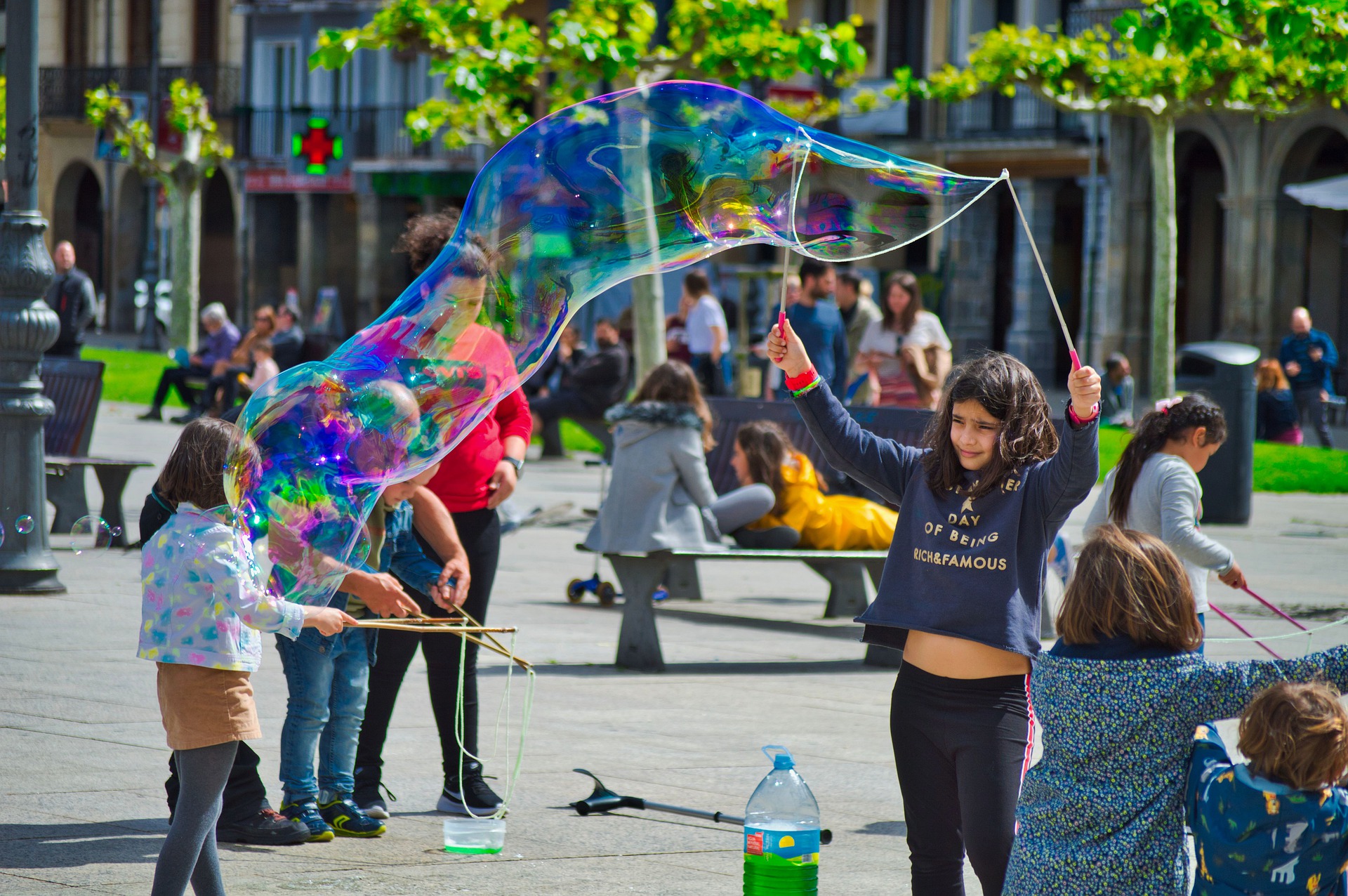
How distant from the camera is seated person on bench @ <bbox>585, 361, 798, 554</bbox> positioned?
27.8ft

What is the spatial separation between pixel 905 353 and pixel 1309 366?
1105 centimetres

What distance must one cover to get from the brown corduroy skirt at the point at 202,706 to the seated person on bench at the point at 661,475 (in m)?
4.18

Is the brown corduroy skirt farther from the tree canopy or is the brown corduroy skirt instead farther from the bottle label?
the tree canopy

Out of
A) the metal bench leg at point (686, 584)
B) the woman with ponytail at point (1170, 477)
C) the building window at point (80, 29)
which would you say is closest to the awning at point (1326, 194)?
the metal bench leg at point (686, 584)

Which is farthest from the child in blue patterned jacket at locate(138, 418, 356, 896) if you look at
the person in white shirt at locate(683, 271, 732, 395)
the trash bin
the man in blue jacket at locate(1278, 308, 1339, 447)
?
the man in blue jacket at locate(1278, 308, 1339, 447)

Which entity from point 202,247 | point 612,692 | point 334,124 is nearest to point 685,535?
point 612,692

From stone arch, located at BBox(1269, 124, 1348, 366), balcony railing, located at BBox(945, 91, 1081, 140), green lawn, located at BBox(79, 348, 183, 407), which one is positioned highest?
balcony railing, located at BBox(945, 91, 1081, 140)

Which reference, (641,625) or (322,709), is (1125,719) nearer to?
(322,709)

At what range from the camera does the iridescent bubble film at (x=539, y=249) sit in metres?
4.66

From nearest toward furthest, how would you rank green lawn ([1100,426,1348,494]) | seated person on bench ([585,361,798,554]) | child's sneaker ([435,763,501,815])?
child's sneaker ([435,763,501,815])
seated person on bench ([585,361,798,554])
green lawn ([1100,426,1348,494])

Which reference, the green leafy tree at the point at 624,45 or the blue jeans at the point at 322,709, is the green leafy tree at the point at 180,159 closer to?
the green leafy tree at the point at 624,45

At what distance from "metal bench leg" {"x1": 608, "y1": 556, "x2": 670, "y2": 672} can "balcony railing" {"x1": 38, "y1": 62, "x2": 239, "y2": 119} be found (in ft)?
131

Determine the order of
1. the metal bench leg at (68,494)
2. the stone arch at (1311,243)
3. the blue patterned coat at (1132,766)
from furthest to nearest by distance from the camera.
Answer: the stone arch at (1311,243)
the metal bench leg at (68,494)
the blue patterned coat at (1132,766)

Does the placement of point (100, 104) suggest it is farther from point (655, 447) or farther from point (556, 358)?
point (655, 447)
